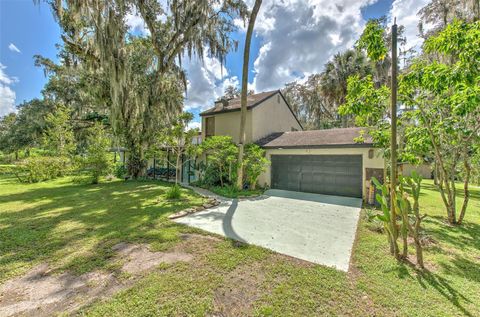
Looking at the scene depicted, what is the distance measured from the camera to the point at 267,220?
5855 millimetres

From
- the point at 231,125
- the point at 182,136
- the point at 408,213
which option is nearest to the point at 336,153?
the point at 408,213

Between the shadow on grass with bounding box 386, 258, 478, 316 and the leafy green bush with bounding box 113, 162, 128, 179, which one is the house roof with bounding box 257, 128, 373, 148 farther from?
the leafy green bush with bounding box 113, 162, 128, 179

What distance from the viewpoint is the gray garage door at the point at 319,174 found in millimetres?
9156

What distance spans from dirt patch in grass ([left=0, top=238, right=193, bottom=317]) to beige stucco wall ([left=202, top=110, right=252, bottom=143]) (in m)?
9.67

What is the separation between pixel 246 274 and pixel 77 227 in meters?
4.61

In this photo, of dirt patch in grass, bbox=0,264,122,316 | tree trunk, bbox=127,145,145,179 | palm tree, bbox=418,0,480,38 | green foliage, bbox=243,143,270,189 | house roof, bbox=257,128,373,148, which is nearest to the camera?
dirt patch in grass, bbox=0,264,122,316

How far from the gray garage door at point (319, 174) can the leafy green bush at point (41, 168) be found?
14685mm

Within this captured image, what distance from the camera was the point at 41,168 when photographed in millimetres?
13375

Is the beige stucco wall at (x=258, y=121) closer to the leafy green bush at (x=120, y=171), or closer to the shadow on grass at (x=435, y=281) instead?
the leafy green bush at (x=120, y=171)

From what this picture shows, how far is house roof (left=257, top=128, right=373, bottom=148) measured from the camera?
9.14m

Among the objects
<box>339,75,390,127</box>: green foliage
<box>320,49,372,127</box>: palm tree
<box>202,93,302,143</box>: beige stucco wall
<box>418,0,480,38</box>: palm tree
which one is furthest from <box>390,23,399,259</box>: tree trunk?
<box>320,49,372,127</box>: palm tree

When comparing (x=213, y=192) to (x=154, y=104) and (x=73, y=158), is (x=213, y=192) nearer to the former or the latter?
(x=154, y=104)

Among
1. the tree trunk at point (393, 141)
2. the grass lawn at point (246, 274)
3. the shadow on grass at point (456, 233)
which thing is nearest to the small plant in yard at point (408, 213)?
the tree trunk at point (393, 141)

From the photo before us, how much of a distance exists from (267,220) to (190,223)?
7.13 ft
